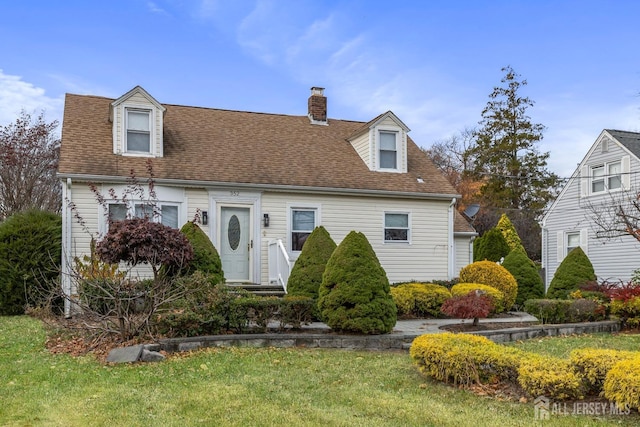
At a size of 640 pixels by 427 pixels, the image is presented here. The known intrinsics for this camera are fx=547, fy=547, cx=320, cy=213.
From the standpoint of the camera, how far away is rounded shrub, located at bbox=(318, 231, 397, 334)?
925 centimetres

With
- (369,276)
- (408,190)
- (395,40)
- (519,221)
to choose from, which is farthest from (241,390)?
(519,221)

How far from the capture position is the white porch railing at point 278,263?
14.2 metres

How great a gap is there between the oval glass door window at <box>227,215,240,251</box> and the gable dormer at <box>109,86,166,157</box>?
265cm

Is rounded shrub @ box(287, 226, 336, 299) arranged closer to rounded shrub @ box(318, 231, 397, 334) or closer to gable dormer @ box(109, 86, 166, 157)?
rounded shrub @ box(318, 231, 397, 334)

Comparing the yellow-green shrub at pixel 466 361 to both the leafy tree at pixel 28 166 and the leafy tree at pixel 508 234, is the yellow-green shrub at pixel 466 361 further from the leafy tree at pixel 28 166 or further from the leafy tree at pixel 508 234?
the leafy tree at pixel 508 234

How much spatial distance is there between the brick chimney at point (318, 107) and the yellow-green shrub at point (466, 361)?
529 inches

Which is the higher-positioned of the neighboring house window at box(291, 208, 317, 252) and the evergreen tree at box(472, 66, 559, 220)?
the evergreen tree at box(472, 66, 559, 220)

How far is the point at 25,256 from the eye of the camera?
13859mm

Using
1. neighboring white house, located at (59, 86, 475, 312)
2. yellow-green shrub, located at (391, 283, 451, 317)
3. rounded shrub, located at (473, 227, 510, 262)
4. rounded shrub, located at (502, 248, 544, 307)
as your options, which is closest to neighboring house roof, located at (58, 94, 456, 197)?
neighboring white house, located at (59, 86, 475, 312)

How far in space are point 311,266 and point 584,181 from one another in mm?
15220

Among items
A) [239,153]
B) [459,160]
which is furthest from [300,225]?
[459,160]

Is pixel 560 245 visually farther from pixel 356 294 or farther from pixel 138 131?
Result: pixel 138 131

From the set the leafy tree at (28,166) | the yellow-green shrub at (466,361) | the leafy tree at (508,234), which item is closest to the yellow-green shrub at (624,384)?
the yellow-green shrub at (466,361)

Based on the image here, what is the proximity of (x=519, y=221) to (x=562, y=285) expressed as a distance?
20611 millimetres
